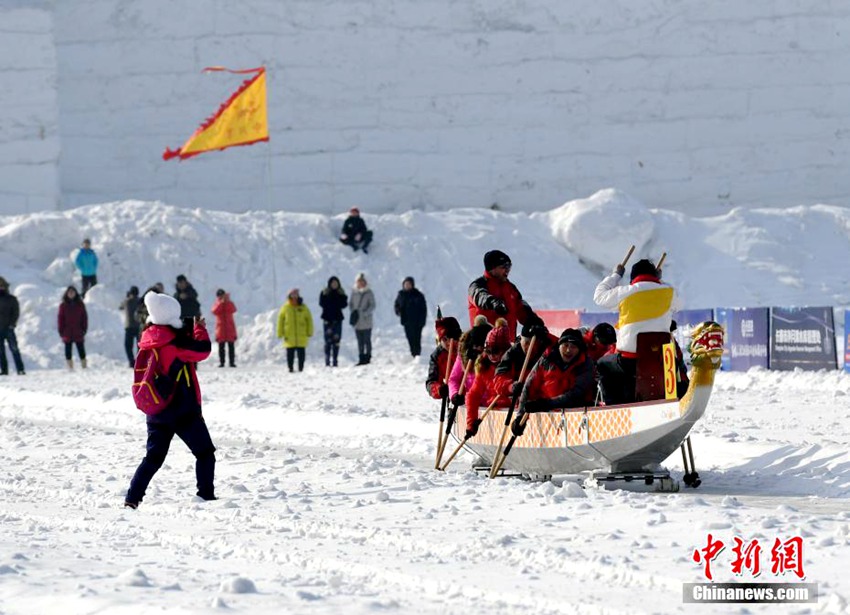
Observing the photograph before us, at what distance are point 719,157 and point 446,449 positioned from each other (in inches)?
707

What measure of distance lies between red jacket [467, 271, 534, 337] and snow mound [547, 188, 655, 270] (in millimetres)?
16597

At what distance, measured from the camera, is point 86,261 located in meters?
26.4

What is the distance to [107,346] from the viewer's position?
2559 cm

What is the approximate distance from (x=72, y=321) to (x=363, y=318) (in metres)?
4.02

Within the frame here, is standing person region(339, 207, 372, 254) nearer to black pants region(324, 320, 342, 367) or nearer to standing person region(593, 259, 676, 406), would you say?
black pants region(324, 320, 342, 367)

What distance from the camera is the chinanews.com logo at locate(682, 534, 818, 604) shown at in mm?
5895

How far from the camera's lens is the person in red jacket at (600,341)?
10961 mm

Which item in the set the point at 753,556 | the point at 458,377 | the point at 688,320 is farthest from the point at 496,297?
the point at 688,320

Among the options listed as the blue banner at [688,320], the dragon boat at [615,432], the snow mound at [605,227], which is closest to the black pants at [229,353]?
the snow mound at [605,227]

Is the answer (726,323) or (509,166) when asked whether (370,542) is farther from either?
(509,166)

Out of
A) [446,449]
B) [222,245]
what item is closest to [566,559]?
[446,449]

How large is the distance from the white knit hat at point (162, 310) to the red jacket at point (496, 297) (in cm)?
249

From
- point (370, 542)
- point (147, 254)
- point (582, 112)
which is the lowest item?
point (370, 542)

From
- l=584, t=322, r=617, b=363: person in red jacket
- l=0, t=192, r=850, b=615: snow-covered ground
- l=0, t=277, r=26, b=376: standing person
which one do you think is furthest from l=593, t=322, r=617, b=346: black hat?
l=0, t=277, r=26, b=376: standing person
